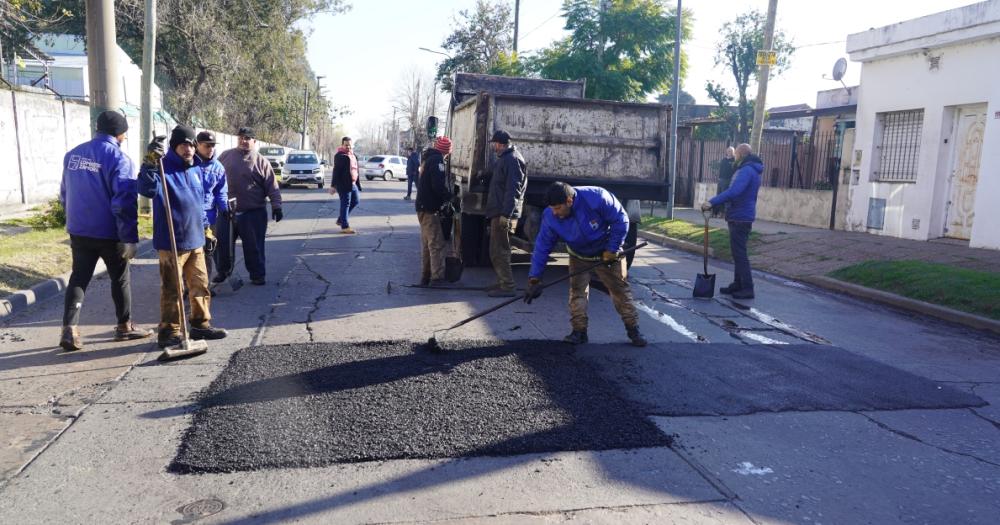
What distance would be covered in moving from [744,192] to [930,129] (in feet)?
24.4

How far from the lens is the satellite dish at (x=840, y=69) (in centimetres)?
2147

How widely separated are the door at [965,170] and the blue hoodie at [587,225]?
34.1ft

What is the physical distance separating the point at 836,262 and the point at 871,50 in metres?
6.70

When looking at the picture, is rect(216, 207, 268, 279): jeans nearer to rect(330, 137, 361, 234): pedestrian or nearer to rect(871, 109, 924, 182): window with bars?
rect(330, 137, 361, 234): pedestrian

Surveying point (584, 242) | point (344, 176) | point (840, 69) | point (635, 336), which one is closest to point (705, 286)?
point (635, 336)

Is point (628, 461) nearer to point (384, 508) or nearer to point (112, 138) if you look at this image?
point (384, 508)

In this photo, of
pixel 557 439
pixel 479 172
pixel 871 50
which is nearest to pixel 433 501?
pixel 557 439

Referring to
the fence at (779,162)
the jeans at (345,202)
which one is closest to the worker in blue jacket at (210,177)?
the jeans at (345,202)

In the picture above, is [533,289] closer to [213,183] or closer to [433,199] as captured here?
[433,199]

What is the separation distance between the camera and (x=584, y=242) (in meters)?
6.34

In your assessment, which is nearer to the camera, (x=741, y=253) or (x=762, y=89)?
(x=741, y=253)

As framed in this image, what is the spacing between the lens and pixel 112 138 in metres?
5.98

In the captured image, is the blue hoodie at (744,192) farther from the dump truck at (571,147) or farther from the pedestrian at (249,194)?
the pedestrian at (249,194)

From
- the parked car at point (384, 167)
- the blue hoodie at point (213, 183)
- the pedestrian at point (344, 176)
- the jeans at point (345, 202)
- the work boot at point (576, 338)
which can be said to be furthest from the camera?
the parked car at point (384, 167)
